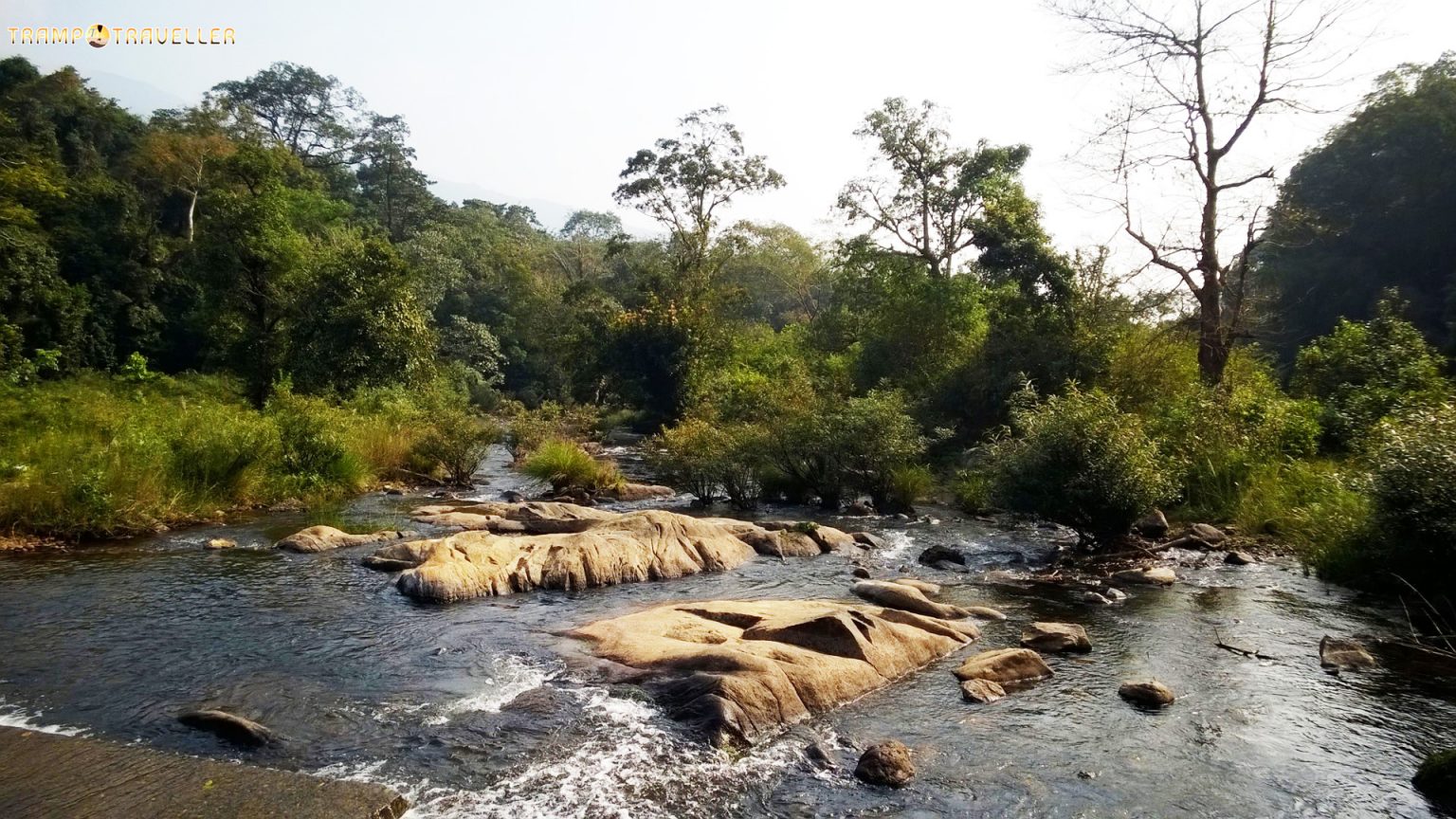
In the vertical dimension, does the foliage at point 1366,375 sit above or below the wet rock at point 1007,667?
above

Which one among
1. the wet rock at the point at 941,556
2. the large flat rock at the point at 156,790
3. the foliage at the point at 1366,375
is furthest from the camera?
the foliage at the point at 1366,375

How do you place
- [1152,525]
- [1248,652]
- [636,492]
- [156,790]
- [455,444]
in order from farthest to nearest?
[455,444], [636,492], [1152,525], [1248,652], [156,790]

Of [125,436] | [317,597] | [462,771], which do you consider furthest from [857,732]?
[125,436]

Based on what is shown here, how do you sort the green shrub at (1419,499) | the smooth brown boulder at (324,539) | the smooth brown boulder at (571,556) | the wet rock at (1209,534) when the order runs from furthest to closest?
the wet rock at (1209,534), the smooth brown boulder at (324,539), the smooth brown boulder at (571,556), the green shrub at (1419,499)

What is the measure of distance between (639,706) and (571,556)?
18.4ft

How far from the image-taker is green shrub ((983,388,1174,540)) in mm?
14945

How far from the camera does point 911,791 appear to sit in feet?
22.6

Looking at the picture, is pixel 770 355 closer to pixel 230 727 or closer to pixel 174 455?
pixel 174 455

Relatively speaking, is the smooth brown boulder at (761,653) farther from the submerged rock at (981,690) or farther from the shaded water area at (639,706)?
the submerged rock at (981,690)

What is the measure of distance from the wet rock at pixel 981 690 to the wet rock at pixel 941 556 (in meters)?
6.44

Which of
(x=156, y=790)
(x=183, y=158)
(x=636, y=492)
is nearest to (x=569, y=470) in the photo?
(x=636, y=492)

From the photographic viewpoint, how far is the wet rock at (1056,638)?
1034cm

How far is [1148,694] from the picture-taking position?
8695 millimetres

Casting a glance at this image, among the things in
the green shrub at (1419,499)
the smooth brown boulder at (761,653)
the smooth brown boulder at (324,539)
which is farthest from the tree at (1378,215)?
the smooth brown boulder at (324,539)
